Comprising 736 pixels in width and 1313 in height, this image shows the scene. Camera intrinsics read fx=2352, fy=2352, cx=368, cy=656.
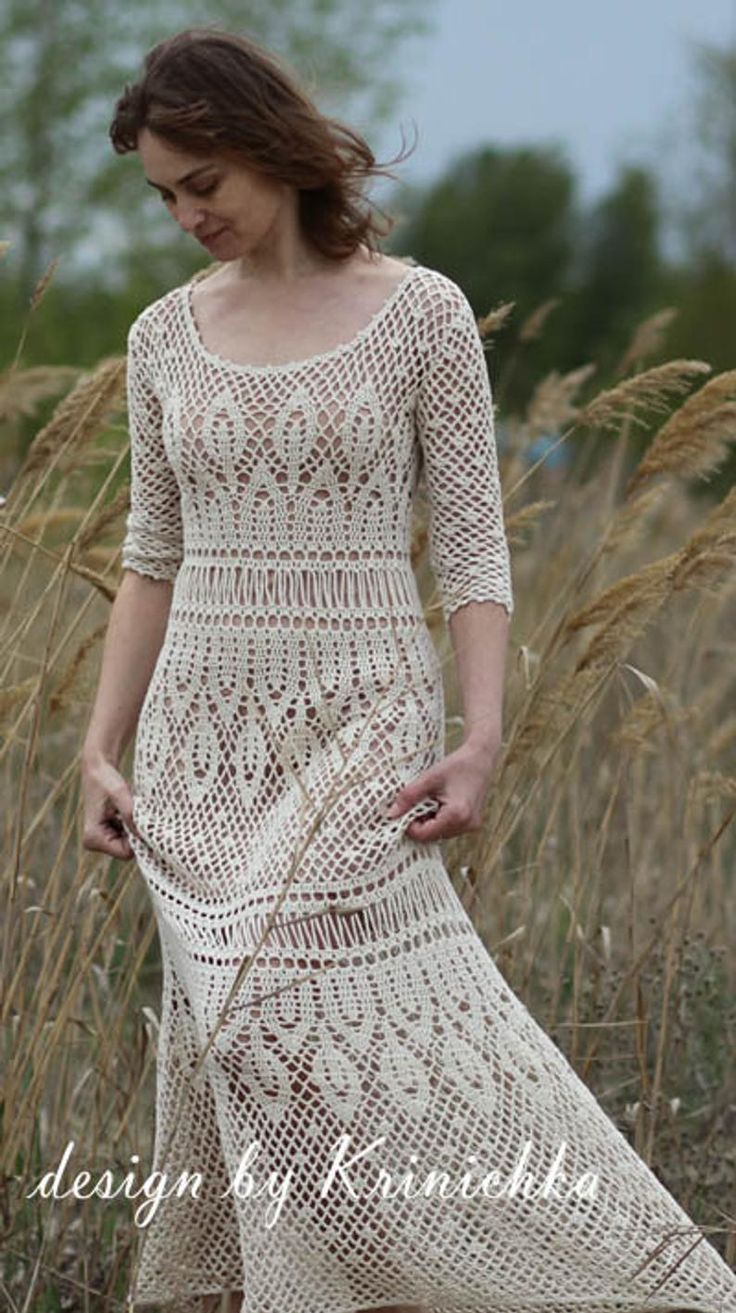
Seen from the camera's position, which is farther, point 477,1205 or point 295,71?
point 295,71

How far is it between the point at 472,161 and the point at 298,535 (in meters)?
43.3

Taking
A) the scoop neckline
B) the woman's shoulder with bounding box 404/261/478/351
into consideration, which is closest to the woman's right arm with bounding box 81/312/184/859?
the scoop neckline

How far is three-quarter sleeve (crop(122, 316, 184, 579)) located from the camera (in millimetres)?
2773

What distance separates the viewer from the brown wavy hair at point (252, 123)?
2.53 meters

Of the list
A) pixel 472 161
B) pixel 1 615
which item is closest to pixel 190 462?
pixel 1 615

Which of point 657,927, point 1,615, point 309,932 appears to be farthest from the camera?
point 1,615

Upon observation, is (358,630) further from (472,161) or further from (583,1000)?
(472,161)

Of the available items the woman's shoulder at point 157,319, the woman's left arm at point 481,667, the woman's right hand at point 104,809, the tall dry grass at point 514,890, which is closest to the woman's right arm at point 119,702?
the woman's right hand at point 104,809

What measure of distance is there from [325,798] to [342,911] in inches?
4.7

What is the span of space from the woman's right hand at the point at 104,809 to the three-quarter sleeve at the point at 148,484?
10.0 inches

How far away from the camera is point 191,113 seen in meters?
2.52

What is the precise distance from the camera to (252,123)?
8.34 ft

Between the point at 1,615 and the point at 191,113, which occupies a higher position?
the point at 191,113

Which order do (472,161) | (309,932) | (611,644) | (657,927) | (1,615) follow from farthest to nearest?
(472,161)
(1,615)
(657,927)
(611,644)
(309,932)
